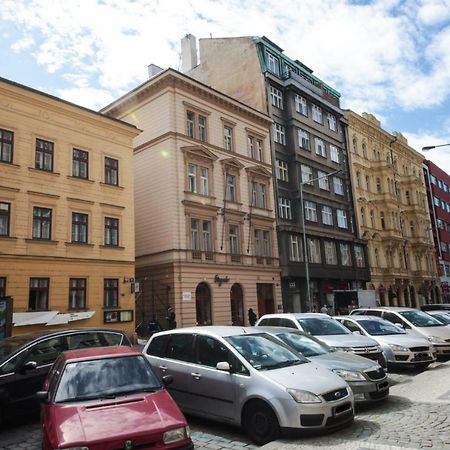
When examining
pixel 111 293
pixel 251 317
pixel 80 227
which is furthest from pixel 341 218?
pixel 80 227

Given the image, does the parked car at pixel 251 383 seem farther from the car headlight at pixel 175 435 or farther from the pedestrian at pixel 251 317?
the pedestrian at pixel 251 317

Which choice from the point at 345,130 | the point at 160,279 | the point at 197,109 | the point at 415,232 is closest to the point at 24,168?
the point at 160,279

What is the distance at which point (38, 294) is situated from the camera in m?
20.0

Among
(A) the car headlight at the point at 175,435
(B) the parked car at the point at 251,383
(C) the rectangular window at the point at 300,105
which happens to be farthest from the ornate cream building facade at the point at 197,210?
(A) the car headlight at the point at 175,435

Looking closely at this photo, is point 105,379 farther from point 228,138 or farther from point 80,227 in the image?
point 228,138

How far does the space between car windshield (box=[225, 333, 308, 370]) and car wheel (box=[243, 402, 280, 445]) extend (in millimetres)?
630

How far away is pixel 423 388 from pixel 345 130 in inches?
1562

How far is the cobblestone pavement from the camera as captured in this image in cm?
612

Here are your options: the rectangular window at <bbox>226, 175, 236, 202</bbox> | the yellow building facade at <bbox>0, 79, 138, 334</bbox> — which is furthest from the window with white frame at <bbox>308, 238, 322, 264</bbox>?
the yellow building facade at <bbox>0, 79, 138, 334</bbox>

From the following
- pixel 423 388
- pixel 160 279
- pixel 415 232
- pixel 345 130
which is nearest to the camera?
pixel 423 388

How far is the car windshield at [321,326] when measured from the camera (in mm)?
12250

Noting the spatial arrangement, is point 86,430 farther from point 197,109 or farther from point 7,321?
point 197,109

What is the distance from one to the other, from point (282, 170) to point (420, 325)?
22.8 meters

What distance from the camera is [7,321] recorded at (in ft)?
47.2
